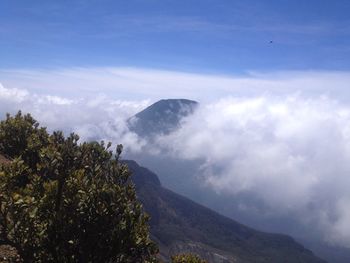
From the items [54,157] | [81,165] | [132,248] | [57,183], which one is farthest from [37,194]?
[81,165]

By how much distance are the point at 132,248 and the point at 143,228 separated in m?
1.05

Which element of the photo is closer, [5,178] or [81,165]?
[5,178]

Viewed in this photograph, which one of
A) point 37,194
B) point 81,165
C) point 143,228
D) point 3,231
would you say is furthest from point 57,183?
point 81,165

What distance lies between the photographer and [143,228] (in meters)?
21.0

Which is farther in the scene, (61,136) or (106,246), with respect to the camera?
(61,136)

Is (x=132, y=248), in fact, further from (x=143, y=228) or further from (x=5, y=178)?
(x=5, y=178)

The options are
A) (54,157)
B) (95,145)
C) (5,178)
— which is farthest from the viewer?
(95,145)

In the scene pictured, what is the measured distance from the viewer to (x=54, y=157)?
22688 mm

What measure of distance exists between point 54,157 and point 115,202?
5.08m

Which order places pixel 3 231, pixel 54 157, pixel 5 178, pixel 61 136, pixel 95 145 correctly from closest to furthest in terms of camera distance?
pixel 3 231 → pixel 5 178 → pixel 54 157 → pixel 95 145 → pixel 61 136

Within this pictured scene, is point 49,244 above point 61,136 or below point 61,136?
below

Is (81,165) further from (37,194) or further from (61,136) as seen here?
(61,136)

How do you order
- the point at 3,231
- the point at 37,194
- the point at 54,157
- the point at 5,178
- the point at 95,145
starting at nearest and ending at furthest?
1. the point at 3,231
2. the point at 5,178
3. the point at 37,194
4. the point at 54,157
5. the point at 95,145

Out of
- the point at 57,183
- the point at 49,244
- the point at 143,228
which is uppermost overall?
the point at 57,183
